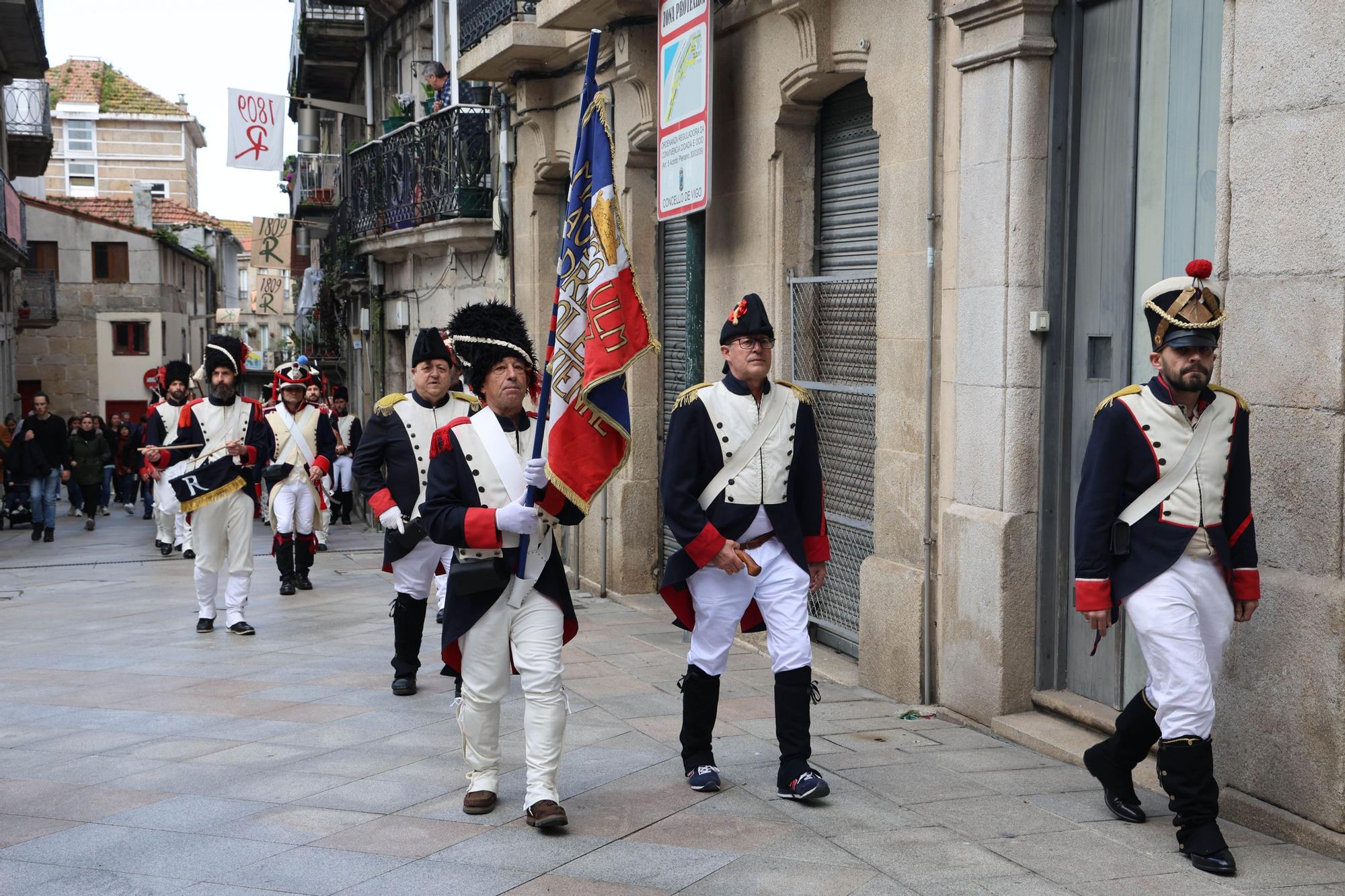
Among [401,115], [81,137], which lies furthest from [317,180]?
[81,137]

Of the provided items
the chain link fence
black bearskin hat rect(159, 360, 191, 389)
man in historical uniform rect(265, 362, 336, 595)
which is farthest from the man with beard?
the chain link fence

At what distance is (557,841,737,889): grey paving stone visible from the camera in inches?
195

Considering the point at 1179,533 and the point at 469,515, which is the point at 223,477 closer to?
the point at 469,515

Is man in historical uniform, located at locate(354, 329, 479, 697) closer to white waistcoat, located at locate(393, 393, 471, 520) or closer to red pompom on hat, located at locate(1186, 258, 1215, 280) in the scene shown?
white waistcoat, located at locate(393, 393, 471, 520)

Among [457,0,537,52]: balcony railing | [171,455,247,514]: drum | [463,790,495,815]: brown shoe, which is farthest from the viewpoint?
[457,0,537,52]: balcony railing

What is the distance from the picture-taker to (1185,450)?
203 inches

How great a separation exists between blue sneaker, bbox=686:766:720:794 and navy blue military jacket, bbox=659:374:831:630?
2.40 ft

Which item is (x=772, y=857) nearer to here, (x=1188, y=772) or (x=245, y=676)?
(x=1188, y=772)

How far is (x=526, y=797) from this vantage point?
5.52 metres

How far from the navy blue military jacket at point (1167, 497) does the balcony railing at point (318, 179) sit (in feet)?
86.4

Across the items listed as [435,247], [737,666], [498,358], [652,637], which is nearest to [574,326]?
[498,358]

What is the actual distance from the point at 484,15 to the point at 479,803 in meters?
11.3

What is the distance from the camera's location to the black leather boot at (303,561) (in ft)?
43.1

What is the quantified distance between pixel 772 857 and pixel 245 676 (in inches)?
186
